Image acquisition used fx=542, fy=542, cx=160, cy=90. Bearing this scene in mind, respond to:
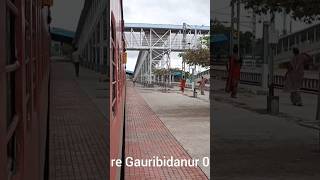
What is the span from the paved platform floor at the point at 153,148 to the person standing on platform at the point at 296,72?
296 centimetres

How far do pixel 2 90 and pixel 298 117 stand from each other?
10.1 meters

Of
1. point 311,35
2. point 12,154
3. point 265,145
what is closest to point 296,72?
point 311,35

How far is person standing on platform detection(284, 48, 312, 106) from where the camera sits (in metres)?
10.6

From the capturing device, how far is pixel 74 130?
169 cm

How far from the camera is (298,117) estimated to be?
1062 centimetres

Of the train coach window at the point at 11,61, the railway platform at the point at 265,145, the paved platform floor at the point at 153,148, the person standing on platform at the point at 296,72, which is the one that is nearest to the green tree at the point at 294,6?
the railway platform at the point at 265,145

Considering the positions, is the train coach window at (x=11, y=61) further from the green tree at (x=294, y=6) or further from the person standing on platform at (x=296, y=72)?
the person standing on platform at (x=296, y=72)

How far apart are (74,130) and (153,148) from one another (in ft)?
18.3

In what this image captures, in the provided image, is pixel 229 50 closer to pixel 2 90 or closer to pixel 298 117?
pixel 298 117

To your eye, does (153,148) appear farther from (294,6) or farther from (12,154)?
(12,154)

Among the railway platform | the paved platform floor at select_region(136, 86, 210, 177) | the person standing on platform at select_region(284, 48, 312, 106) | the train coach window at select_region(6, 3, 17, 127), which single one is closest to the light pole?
the railway platform

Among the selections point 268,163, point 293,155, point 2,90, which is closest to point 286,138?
point 293,155

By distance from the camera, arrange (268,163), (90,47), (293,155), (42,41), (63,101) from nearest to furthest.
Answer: (90,47)
(63,101)
(42,41)
(268,163)
(293,155)

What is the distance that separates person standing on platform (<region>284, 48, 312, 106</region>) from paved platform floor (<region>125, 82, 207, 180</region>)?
117 inches
